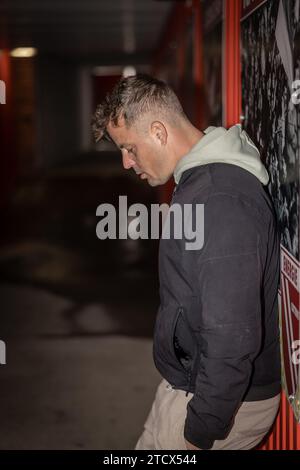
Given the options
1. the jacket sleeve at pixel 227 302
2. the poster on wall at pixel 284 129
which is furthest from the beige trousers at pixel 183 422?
the jacket sleeve at pixel 227 302

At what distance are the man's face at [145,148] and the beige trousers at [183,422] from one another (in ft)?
2.23

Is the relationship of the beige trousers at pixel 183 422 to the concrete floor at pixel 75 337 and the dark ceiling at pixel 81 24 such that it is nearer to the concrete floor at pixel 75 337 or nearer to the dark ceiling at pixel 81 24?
the concrete floor at pixel 75 337

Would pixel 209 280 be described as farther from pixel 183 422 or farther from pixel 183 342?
pixel 183 422

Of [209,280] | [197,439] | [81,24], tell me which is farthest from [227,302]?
[81,24]

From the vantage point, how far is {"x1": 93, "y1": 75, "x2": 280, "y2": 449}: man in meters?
1.63

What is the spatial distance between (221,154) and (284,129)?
0.31 metres

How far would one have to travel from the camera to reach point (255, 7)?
2324mm

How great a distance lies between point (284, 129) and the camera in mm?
1993

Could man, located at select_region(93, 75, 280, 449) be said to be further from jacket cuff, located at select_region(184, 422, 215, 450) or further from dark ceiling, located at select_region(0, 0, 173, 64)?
dark ceiling, located at select_region(0, 0, 173, 64)

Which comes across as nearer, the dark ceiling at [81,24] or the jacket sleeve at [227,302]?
the jacket sleeve at [227,302]

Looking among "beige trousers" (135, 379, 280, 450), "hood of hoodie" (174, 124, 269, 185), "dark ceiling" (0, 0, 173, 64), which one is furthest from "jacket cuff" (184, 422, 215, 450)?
"dark ceiling" (0, 0, 173, 64)

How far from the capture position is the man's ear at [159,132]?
6.15ft

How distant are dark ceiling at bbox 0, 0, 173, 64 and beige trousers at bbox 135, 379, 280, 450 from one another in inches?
334

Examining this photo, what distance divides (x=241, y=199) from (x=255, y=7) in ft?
3.27
